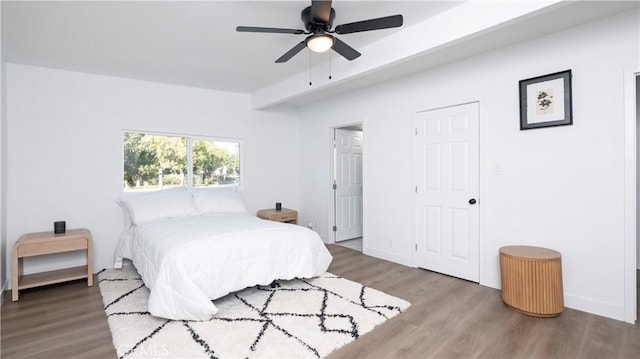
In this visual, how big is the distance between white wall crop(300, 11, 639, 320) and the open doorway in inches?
49.8

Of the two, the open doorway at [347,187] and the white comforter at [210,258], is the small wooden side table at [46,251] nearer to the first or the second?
the white comforter at [210,258]

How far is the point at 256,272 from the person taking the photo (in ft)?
9.39

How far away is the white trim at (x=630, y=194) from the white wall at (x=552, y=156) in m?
0.03

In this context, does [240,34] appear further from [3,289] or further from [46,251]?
[3,289]

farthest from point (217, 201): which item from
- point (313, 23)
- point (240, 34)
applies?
point (313, 23)

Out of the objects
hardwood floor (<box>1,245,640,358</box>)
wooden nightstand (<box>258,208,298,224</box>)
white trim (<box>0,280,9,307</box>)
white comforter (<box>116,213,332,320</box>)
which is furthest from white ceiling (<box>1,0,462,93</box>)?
hardwood floor (<box>1,245,640,358</box>)

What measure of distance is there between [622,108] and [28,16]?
188 inches

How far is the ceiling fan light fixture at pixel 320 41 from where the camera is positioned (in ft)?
7.84

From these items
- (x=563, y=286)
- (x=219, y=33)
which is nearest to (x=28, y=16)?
(x=219, y=33)

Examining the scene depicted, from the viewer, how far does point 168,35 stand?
113 inches

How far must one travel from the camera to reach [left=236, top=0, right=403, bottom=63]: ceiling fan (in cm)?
213

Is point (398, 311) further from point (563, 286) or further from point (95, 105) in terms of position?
point (95, 105)

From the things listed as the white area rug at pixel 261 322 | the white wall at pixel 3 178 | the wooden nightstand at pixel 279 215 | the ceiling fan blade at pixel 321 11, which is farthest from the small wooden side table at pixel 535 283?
the white wall at pixel 3 178

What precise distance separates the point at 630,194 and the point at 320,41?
270cm
